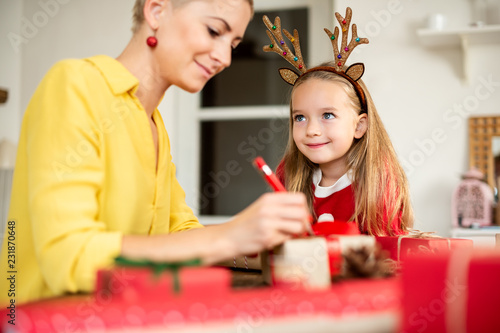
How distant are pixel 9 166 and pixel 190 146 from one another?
118 cm

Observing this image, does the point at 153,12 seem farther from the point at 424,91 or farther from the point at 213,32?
the point at 424,91

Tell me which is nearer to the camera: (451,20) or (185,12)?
(185,12)

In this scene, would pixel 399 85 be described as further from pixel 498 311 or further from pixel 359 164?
pixel 498 311

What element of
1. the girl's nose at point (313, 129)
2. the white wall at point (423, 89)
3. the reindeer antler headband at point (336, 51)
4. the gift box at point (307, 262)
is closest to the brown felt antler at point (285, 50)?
the reindeer antler headband at point (336, 51)

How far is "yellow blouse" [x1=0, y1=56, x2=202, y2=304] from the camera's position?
1.96 ft

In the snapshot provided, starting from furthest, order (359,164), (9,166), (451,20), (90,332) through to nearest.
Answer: (9,166), (451,20), (359,164), (90,332)

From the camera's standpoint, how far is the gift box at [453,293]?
0.43m

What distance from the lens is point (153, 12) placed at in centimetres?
82

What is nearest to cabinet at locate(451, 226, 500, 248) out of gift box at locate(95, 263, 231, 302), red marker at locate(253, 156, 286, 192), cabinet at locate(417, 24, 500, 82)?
cabinet at locate(417, 24, 500, 82)

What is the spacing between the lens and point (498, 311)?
430mm

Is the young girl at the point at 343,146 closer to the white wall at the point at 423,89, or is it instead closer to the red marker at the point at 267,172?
the red marker at the point at 267,172

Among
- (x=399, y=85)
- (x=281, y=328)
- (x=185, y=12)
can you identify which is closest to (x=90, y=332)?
(x=281, y=328)

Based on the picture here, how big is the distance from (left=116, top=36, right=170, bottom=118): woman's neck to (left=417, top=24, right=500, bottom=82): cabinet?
2321 mm

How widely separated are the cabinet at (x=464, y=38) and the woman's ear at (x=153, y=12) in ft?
7.65
